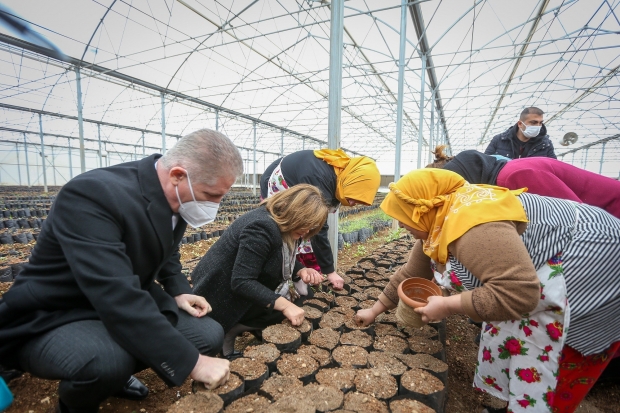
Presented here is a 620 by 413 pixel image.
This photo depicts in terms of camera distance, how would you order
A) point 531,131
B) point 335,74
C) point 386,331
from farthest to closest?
point 335,74 < point 531,131 < point 386,331

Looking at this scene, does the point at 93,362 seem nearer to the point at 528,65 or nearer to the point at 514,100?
the point at 528,65

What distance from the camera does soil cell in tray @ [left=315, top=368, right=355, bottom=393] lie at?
54.0 inches

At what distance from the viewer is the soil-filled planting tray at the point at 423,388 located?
1288 millimetres

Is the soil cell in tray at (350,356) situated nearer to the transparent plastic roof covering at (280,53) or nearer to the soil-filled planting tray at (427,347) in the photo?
the soil-filled planting tray at (427,347)

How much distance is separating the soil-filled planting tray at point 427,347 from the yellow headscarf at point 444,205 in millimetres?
606

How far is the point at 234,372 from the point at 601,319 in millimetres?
→ 1518

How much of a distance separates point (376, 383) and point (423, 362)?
0.30 meters

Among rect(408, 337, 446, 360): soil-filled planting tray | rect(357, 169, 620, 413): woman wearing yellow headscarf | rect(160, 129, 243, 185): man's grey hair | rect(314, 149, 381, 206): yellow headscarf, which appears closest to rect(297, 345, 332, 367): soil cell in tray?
rect(408, 337, 446, 360): soil-filled planting tray

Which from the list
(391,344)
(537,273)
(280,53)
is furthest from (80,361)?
(280,53)

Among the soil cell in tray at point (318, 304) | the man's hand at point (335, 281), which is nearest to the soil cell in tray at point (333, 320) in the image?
the soil cell in tray at point (318, 304)

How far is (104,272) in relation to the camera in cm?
104

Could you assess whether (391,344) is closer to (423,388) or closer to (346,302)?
(423,388)

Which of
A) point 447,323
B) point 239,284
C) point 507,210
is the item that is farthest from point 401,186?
point 447,323

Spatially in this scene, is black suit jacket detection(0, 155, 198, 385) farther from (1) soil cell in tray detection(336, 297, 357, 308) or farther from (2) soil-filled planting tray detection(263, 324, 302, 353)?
(1) soil cell in tray detection(336, 297, 357, 308)
